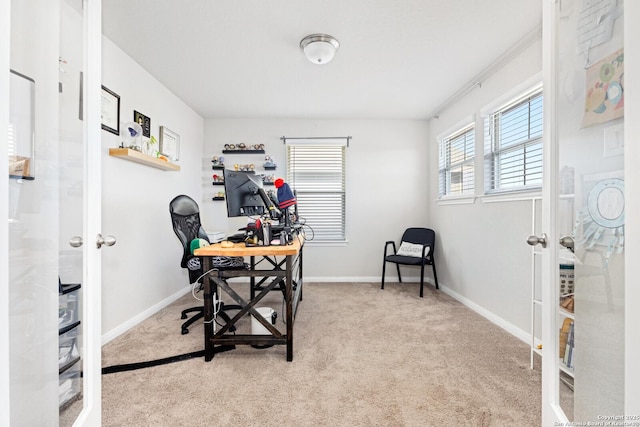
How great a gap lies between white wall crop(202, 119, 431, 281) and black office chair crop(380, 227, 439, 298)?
0.24m

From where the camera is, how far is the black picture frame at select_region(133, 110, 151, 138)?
271cm

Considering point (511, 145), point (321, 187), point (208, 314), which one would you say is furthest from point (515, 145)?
point (208, 314)

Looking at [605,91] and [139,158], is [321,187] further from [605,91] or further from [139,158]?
[605,91]

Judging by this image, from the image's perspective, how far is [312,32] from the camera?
2.21 m

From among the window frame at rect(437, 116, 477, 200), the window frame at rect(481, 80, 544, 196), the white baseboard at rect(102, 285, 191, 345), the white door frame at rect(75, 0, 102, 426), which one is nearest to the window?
the window frame at rect(437, 116, 477, 200)

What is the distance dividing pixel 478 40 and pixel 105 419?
3.49 metres

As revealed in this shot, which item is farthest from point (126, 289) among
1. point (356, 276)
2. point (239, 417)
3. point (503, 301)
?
point (503, 301)

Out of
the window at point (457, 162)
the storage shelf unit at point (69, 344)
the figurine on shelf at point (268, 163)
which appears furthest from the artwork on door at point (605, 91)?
the figurine on shelf at point (268, 163)

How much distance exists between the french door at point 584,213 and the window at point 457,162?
2.20 meters

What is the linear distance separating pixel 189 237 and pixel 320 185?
2.09 m

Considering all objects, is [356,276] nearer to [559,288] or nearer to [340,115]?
[340,115]

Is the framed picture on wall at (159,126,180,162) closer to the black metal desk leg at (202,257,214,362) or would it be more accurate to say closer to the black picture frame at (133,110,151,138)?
the black picture frame at (133,110,151,138)

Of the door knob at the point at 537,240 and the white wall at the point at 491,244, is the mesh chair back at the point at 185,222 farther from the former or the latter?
the white wall at the point at 491,244

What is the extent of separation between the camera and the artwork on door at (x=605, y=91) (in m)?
0.86
